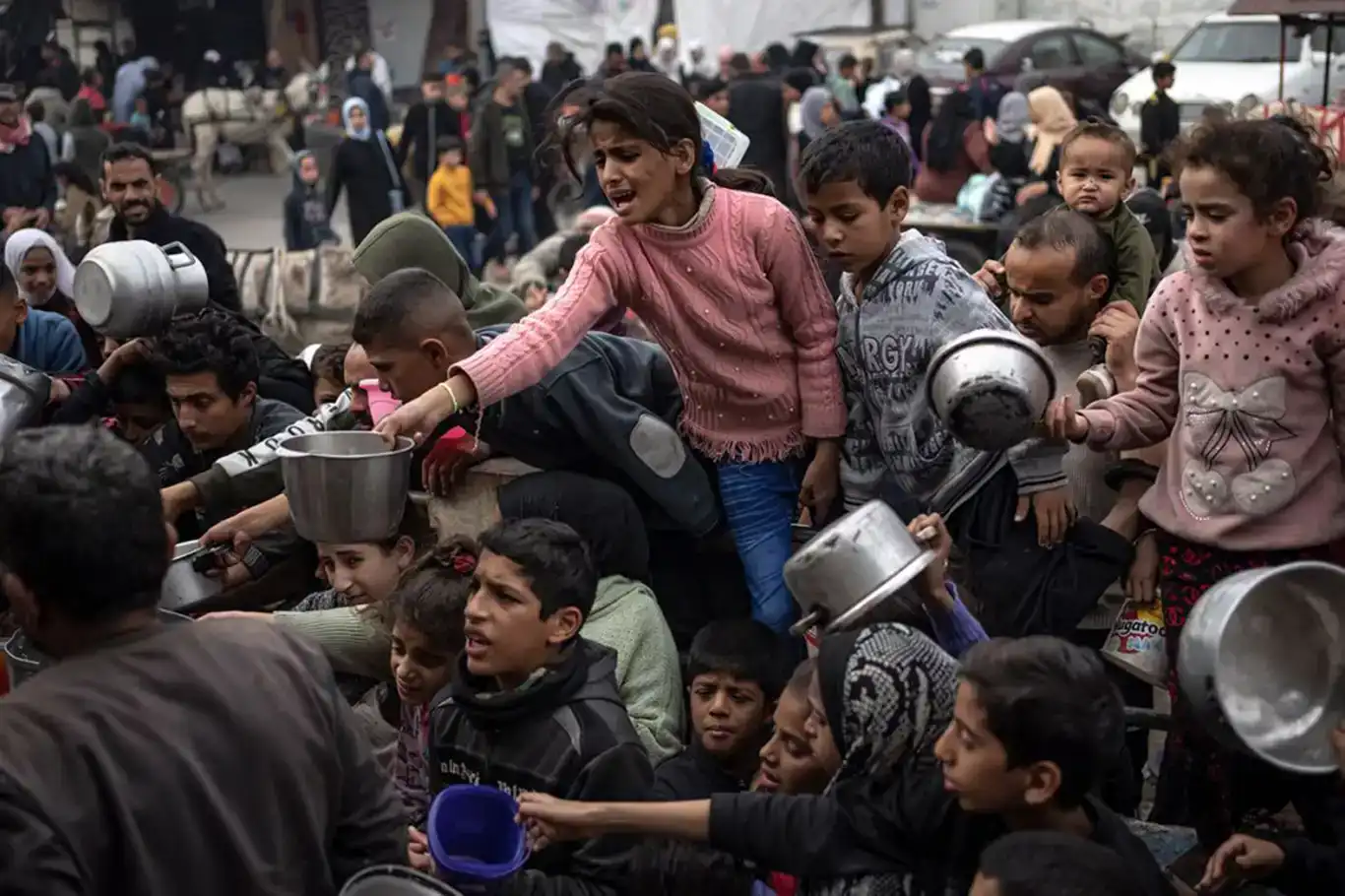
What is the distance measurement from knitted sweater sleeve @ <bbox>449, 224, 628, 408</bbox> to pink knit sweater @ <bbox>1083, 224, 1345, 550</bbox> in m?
1.00

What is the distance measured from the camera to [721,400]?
3.68m

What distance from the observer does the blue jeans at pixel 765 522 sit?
3695 millimetres

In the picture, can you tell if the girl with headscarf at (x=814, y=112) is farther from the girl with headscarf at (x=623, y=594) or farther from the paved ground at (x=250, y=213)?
the girl with headscarf at (x=623, y=594)

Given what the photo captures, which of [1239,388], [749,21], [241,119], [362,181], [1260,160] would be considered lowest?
[241,119]

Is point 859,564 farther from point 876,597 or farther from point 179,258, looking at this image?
point 179,258

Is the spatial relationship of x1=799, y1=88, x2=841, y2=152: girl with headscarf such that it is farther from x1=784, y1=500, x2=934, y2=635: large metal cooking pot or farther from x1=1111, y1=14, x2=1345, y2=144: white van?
x1=784, y1=500, x2=934, y2=635: large metal cooking pot

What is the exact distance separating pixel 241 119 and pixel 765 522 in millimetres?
20411

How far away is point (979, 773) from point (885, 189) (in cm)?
125

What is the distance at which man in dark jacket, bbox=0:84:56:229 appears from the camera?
1227 cm

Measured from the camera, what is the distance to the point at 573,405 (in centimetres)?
376

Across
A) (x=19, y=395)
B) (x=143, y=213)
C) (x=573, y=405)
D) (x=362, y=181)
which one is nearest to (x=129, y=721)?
(x=573, y=405)

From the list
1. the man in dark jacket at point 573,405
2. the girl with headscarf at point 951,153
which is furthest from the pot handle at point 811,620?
the girl with headscarf at point 951,153

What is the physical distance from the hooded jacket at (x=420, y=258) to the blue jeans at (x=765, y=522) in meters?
1.19

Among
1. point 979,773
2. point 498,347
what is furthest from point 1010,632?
point 498,347
